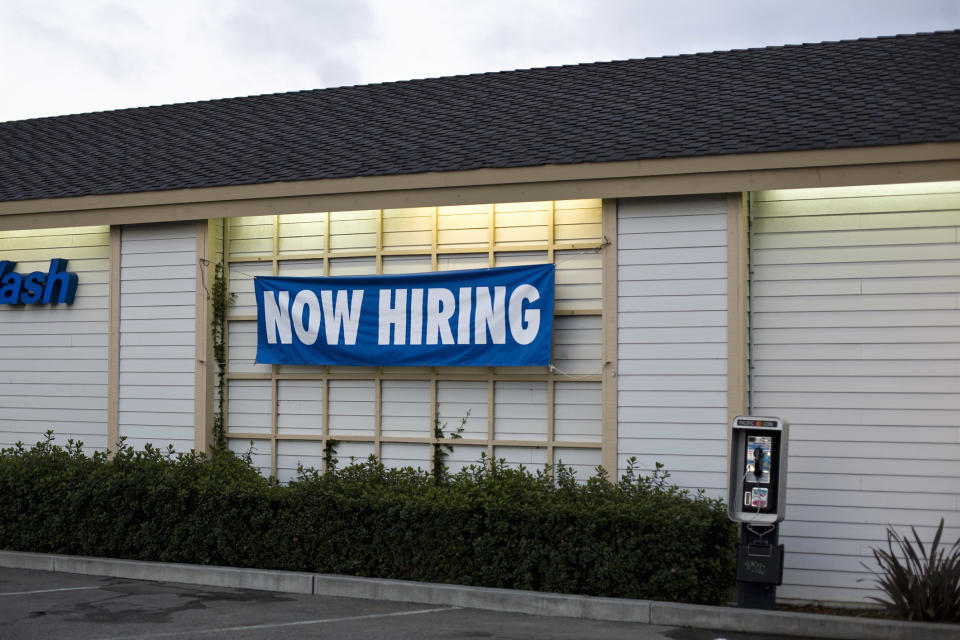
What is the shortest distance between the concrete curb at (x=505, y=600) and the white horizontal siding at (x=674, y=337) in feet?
5.42

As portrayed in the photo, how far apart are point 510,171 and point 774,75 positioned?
3573 millimetres

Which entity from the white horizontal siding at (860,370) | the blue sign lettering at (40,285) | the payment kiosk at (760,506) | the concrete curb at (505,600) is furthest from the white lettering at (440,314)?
the blue sign lettering at (40,285)

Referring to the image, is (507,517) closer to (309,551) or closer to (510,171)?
(309,551)

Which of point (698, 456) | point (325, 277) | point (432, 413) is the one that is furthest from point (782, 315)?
point (325, 277)

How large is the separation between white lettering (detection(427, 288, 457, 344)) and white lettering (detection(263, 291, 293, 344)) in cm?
172

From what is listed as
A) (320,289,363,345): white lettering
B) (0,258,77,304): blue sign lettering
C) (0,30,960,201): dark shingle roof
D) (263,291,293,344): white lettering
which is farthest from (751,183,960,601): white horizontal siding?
(0,258,77,304): blue sign lettering

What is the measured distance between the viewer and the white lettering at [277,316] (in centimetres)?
1198

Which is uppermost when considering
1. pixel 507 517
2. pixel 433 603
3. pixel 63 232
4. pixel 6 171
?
pixel 6 171

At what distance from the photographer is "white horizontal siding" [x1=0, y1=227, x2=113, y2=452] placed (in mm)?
13125

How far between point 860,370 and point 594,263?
9.16 feet

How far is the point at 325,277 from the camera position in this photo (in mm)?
11812

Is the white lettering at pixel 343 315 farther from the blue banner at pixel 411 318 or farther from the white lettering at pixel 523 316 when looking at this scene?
the white lettering at pixel 523 316

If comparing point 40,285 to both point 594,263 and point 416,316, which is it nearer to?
point 416,316

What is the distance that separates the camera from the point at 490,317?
36.3 ft
